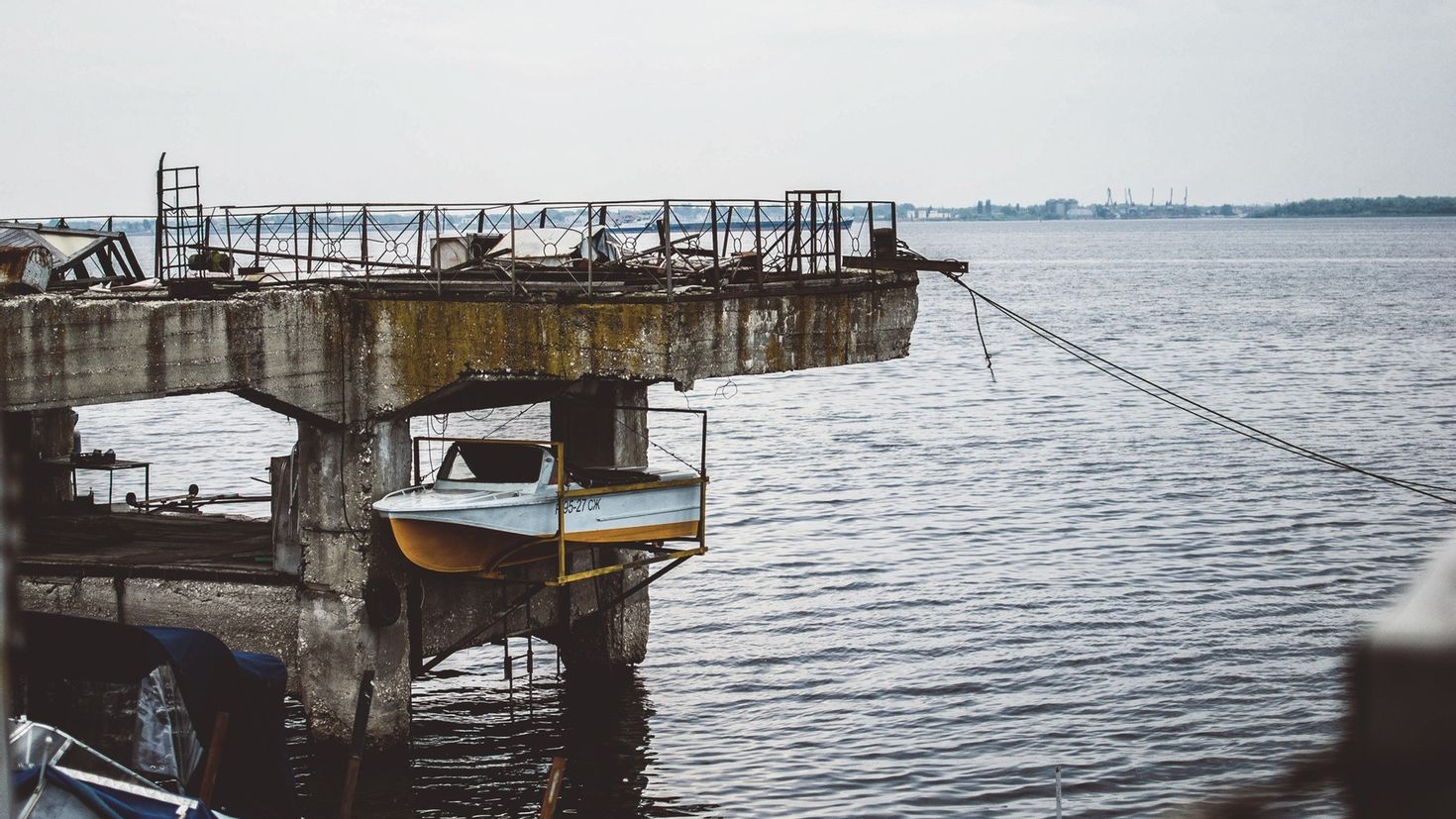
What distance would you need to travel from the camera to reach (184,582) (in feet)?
66.5

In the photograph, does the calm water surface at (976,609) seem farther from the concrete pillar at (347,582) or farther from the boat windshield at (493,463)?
the boat windshield at (493,463)

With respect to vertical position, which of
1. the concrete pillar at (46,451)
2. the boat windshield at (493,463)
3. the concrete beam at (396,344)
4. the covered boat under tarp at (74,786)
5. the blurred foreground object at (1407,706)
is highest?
the blurred foreground object at (1407,706)

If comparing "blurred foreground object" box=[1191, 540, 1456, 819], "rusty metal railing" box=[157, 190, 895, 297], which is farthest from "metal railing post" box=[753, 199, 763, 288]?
"blurred foreground object" box=[1191, 540, 1456, 819]

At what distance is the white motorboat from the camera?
1900 cm

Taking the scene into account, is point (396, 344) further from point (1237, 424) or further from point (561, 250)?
point (1237, 424)

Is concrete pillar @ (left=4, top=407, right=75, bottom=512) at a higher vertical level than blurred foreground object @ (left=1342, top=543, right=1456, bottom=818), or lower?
lower

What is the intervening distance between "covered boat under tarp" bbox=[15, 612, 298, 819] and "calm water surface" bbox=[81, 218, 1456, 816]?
2.75m

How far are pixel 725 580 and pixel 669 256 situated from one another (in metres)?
17.0

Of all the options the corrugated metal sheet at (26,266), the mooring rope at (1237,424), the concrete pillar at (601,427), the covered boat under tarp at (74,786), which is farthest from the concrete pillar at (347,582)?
the mooring rope at (1237,424)

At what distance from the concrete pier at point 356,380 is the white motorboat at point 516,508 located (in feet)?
2.52

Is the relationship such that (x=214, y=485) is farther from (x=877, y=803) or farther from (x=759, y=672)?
(x=877, y=803)

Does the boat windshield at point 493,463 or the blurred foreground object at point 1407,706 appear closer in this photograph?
the blurred foreground object at point 1407,706

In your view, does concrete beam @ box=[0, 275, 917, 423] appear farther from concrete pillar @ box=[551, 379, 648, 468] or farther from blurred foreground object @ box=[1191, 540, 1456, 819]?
blurred foreground object @ box=[1191, 540, 1456, 819]

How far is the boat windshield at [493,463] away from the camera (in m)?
19.8
